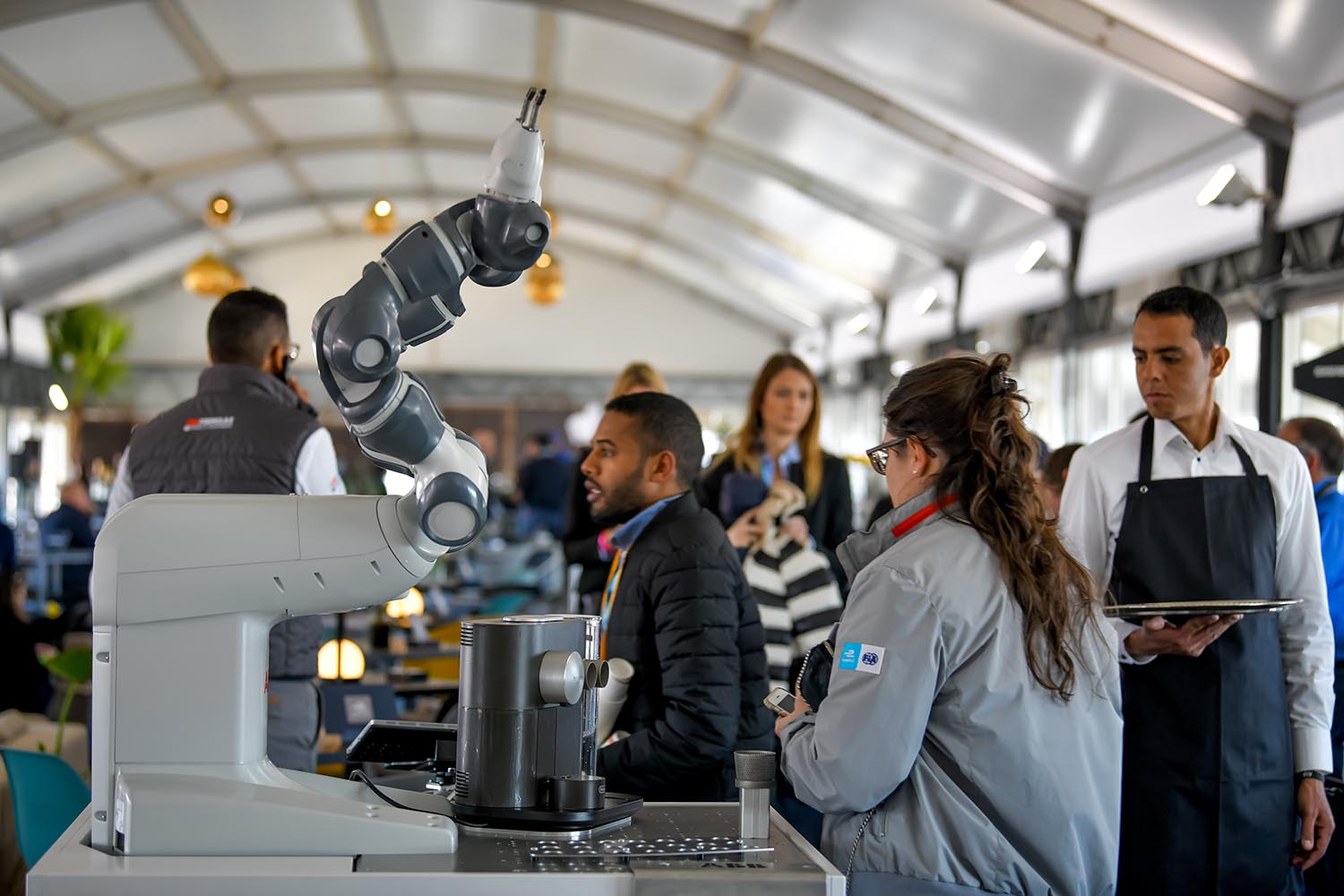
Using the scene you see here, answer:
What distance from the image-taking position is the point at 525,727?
160 cm

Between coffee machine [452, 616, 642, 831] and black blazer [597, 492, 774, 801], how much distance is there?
0.57 metres

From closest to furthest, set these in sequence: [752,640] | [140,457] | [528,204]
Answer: [528,204] < [752,640] < [140,457]

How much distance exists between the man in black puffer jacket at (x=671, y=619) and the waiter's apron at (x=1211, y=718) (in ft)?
2.50

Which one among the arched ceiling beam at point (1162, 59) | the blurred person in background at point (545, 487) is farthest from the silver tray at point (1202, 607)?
the blurred person in background at point (545, 487)

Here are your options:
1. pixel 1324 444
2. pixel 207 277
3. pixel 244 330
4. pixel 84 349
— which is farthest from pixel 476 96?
pixel 244 330

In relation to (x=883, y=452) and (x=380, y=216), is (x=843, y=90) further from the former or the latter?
(x=883, y=452)

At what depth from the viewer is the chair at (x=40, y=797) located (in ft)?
8.76

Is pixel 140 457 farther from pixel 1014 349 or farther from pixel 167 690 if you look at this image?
pixel 1014 349

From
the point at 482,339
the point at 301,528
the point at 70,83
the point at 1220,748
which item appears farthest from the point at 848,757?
the point at 482,339

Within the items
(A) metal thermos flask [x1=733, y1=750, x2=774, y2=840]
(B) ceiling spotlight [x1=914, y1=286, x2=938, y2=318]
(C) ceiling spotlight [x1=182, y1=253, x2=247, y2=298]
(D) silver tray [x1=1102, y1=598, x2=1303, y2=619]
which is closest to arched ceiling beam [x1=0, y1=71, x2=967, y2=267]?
(B) ceiling spotlight [x1=914, y1=286, x2=938, y2=318]

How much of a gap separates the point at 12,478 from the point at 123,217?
138 inches

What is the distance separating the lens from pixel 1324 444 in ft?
15.4

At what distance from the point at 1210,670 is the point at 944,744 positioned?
107cm

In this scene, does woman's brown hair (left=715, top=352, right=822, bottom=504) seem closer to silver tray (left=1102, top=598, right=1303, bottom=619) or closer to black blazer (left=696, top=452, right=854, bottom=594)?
black blazer (left=696, top=452, right=854, bottom=594)
